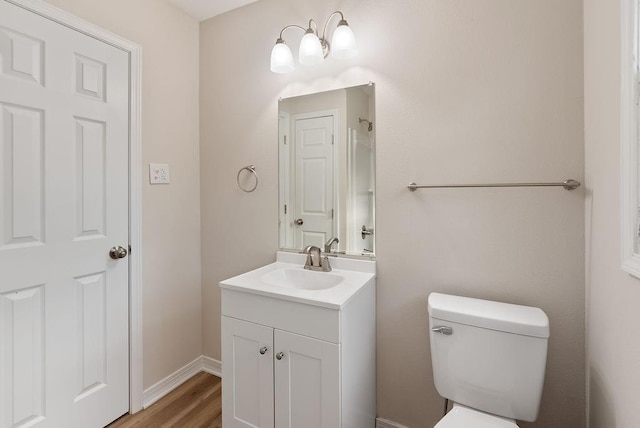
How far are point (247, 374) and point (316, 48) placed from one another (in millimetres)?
1620

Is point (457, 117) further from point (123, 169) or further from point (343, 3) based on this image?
point (123, 169)

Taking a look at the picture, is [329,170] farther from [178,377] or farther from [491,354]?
[178,377]

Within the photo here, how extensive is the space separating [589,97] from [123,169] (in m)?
2.14

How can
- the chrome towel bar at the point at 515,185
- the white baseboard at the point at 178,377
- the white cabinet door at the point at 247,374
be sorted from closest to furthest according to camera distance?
1. the chrome towel bar at the point at 515,185
2. the white cabinet door at the point at 247,374
3. the white baseboard at the point at 178,377

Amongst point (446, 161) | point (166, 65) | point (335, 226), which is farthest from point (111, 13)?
point (446, 161)

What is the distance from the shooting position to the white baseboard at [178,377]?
179 centimetres

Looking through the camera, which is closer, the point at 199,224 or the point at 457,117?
the point at 457,117

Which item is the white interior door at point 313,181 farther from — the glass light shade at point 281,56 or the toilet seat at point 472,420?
the toilet seat at point 472,420

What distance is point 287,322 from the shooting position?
1274mm

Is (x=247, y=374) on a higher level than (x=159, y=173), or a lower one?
lower

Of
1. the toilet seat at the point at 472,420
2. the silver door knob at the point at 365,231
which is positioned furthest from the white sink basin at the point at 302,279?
the toilet seat at the point at 472,420

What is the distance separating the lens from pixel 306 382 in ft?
4.09

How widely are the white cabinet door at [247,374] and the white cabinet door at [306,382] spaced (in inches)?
1.9

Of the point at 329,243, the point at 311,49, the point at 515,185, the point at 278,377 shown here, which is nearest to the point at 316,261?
the point at 329,243
